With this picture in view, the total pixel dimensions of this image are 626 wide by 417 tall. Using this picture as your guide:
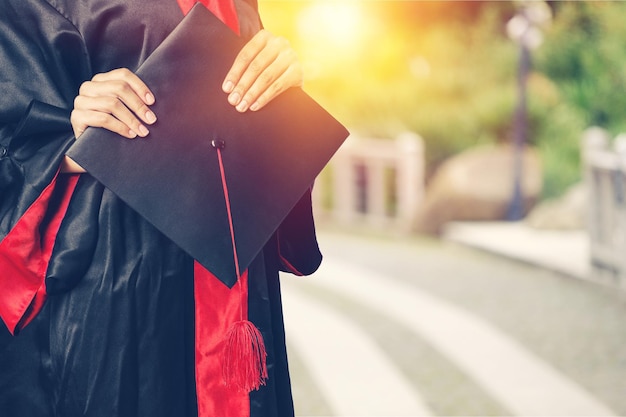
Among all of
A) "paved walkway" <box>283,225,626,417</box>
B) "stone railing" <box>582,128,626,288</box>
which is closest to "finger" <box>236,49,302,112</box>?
"paved walkway" <box>283,225,626,417</box>

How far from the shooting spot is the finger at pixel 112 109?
1832 millimetres

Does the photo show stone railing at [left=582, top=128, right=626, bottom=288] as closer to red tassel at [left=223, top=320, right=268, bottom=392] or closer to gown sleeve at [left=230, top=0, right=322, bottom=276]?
gown sleeve at [left=230, top=0, right=322, bottom=276]

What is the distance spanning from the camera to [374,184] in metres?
13.9

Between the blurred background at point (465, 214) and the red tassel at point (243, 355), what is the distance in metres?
2.84

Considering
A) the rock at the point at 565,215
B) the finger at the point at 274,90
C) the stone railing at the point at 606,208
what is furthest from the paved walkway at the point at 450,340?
the finger at the point at 274,90

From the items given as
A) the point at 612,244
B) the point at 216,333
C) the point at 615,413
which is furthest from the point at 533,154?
the point at 216,333

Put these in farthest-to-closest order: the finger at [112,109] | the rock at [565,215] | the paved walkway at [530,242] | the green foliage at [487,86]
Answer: the green foliage at [487,86] < the rock at [565,215] < the paved walkway at [530,242] < the finger at [112,109]

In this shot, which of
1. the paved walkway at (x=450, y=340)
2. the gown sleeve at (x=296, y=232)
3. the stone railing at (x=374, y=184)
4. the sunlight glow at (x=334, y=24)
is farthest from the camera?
the sunlight glow at (x=334, y=24)

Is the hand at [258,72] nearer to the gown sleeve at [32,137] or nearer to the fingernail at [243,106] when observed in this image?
the fingernail at [243,106]

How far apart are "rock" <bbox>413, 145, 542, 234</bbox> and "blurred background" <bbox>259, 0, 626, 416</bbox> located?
0.02 m

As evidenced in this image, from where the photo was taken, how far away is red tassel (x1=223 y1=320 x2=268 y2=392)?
1.93 m

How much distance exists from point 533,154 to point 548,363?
749cm

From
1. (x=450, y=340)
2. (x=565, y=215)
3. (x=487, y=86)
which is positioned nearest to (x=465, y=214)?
(x=565, y=215)

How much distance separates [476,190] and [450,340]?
6.15 m
